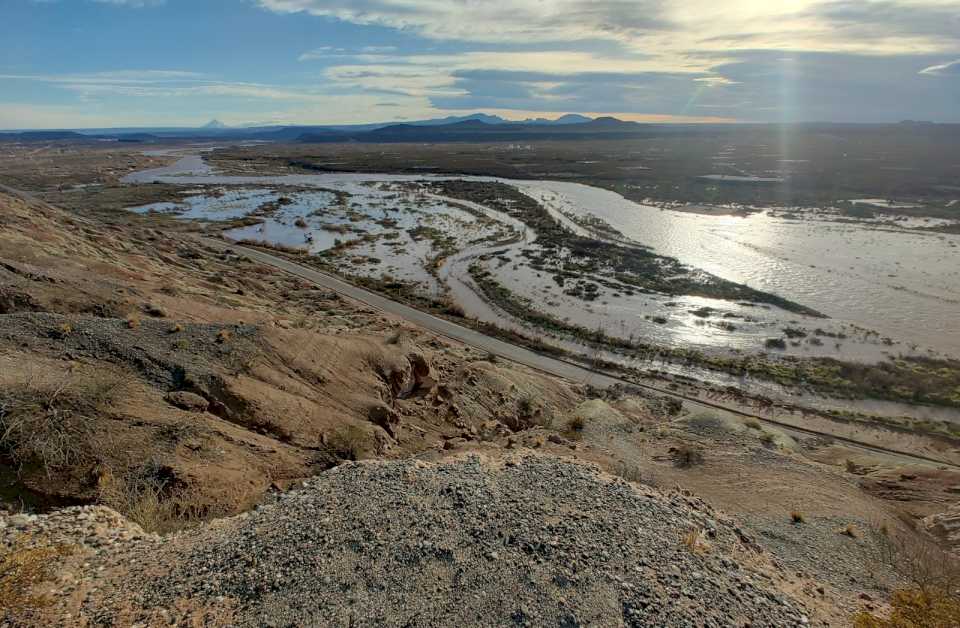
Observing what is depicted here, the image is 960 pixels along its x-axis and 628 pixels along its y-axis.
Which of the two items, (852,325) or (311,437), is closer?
(311,437)

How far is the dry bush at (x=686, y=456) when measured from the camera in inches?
730

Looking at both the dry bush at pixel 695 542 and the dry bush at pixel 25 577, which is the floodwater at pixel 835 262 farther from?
the dry bush at pixel 25 577

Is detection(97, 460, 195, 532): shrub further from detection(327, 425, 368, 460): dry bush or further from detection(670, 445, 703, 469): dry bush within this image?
detection(670, 445, 703, 469): dry bush

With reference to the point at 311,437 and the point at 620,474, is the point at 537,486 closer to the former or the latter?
the point at 620,474

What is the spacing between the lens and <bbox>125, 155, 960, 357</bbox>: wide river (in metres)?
34.2

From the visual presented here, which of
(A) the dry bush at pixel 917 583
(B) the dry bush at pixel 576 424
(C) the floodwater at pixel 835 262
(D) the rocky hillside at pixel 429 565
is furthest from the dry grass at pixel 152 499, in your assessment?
(C) the floodwater at pixel 835 262

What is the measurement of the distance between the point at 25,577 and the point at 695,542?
12257mm

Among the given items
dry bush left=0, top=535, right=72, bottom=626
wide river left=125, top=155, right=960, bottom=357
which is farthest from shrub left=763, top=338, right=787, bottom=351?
dry bush left=0, top=535, right=72, bottom=626

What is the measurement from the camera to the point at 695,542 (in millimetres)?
11016

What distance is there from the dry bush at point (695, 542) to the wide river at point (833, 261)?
2867cm

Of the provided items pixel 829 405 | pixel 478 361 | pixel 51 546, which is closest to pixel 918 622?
pixel 51 546

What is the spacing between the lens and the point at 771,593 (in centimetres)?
1000

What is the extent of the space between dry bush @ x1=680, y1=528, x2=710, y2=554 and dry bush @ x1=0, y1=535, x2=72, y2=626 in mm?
11451

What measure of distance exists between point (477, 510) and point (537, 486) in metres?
2.16
